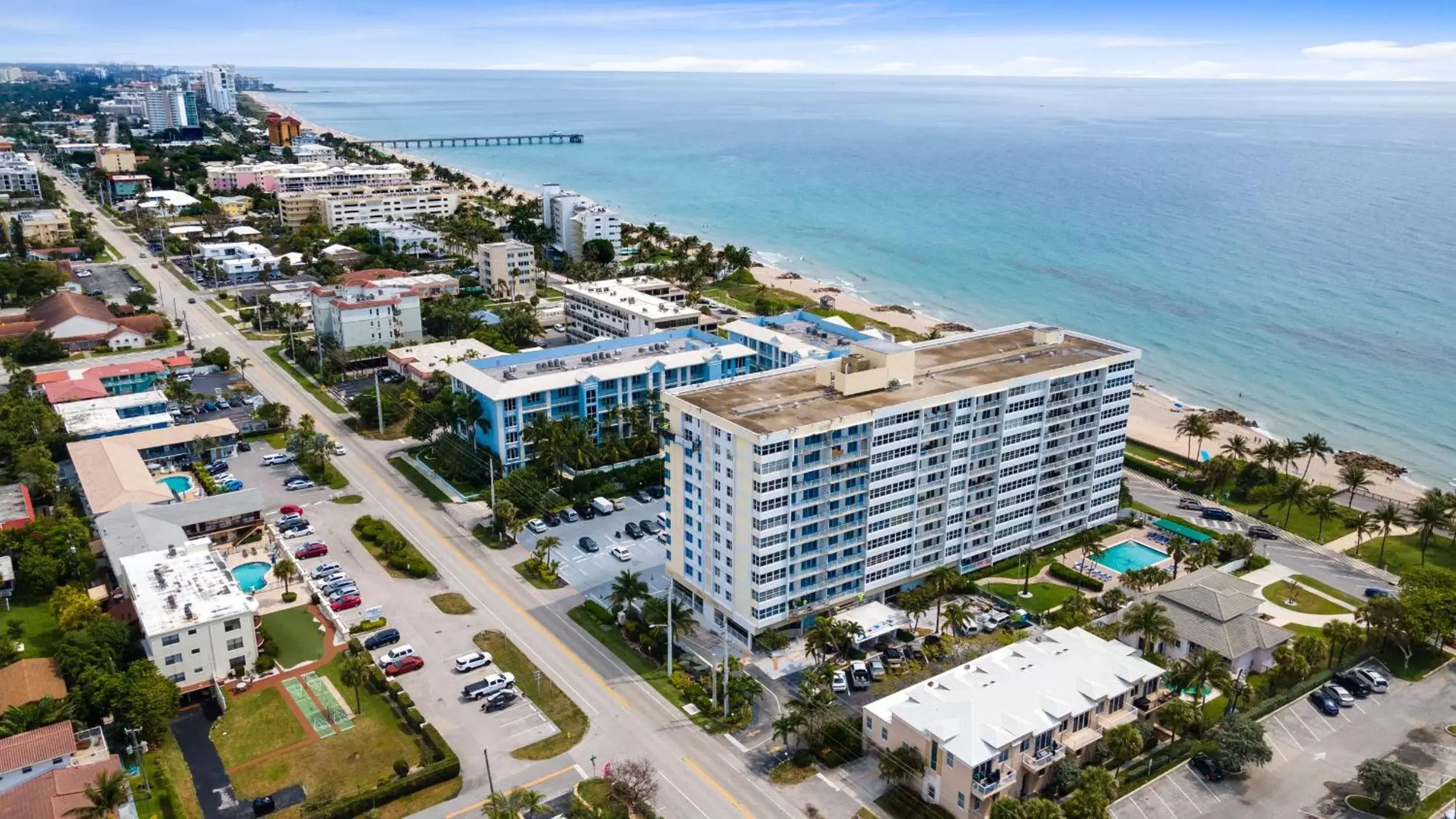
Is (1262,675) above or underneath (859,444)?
underneath

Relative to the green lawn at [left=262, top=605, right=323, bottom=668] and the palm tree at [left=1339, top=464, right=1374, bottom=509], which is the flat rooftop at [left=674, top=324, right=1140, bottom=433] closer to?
the palm tree at [left=1339, top=464, right=1374, bottom=509]

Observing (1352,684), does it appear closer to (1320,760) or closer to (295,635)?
(1320,760)

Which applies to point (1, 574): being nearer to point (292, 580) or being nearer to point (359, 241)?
point (292, 580)

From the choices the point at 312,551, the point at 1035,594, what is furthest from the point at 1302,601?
the point at 312,551

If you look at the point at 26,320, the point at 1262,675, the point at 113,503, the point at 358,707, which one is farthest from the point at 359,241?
the point at 1262,675

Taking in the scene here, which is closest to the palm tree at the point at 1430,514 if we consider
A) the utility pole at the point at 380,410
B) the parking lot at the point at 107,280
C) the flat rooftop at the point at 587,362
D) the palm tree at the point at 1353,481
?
the palm tree at the point at 1353,481

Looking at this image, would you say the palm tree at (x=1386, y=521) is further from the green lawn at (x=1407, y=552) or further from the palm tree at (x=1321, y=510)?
the palm tree at (x=1321, y=510)
